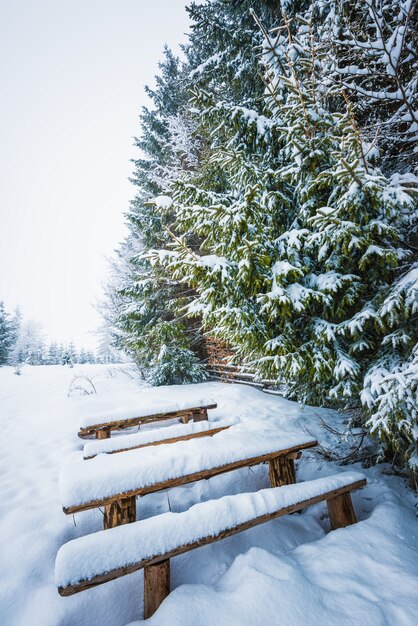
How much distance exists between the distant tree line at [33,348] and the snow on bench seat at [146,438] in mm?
26486

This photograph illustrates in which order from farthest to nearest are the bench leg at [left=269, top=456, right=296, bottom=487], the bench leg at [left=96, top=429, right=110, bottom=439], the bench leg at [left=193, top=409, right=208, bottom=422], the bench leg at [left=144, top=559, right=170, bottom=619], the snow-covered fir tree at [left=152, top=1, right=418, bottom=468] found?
the bench leg at [left=193, top=409, right=208, bottom=422], the bench leg at [left=96, top=429, right=110, bottom=439], the bench leg at [left=269, top=456, right=296, bottom=487], the snow-covered fir tree at [left=152, top=1, right=418, bottom=468], the bench leg at [left=144, top=559, right=170, bottom=619]

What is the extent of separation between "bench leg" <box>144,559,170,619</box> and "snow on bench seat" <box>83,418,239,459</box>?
1725mm

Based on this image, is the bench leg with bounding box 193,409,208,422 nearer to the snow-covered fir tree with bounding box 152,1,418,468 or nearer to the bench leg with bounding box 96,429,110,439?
the bench leg with bounding box 96,429,110,439

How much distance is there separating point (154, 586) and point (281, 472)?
165 centimetres

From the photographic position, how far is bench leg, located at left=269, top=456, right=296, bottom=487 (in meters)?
3.05

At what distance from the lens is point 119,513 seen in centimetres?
244

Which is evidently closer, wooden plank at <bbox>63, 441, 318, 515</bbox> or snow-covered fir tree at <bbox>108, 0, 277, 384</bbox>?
wooden plank at <bbox>63, 441, 318, 515</bbox>

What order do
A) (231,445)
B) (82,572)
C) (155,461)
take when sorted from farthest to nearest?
1. (231,445)
2. (155,461)
3. (82,572)

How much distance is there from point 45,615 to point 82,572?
2.72 feet

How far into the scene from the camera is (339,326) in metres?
3.34

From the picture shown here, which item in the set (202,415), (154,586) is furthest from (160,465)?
(202,415)

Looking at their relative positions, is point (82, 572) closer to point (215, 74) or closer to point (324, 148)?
point (324, 148)

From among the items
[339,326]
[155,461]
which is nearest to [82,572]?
[155,461]

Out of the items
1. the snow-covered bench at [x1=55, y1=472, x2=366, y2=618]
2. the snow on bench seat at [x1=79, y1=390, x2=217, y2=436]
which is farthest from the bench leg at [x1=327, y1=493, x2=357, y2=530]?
the snow on bench seat at [x1=79, y1=390, x2=217, y2=436]
